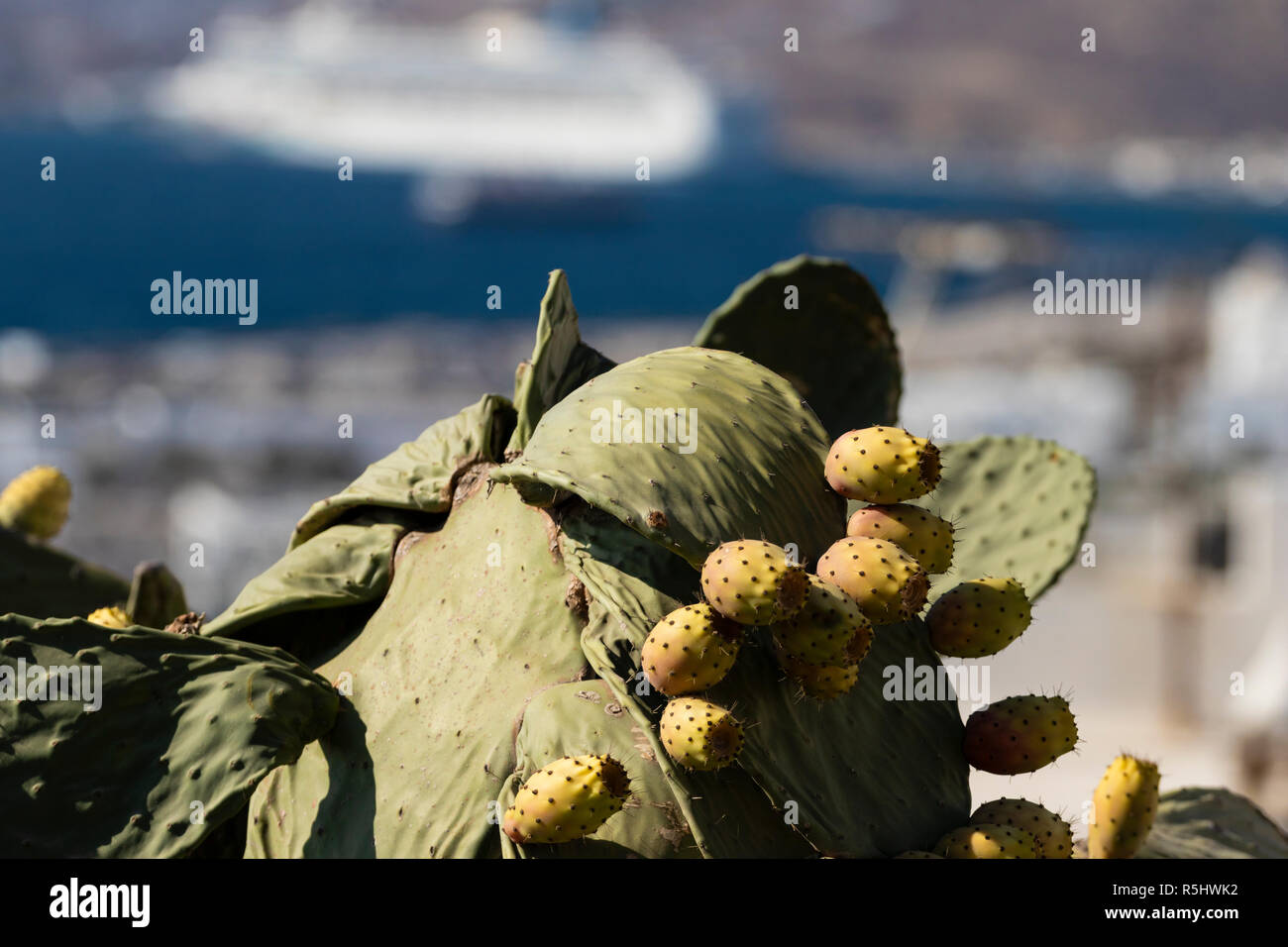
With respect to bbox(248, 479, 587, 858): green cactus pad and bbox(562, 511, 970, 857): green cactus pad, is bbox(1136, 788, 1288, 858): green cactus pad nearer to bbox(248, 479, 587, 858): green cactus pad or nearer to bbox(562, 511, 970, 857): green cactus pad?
bbox(562, 511, 970, 857): green cactus pad

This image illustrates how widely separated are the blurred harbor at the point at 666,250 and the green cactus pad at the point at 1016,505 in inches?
11.8

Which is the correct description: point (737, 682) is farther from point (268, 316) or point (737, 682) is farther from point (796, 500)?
point (268, 316)

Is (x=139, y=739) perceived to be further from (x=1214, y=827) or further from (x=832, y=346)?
(x=1214, y=827)

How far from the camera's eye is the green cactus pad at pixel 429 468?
1839mm

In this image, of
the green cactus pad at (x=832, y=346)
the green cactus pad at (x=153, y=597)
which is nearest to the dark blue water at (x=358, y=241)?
the green cactus pad at (x=832, y=346)

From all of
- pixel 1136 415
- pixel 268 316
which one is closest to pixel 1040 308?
pixel 1136 415

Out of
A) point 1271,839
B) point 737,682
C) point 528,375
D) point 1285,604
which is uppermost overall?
point 528,375

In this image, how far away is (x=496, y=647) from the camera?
5.38 ft

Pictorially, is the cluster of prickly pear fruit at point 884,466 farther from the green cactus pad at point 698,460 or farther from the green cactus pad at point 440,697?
the green cactus pad at point 440,697

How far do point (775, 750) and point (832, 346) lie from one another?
91cm

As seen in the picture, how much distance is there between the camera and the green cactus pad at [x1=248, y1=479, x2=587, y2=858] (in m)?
1.57

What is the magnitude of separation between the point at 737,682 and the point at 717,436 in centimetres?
26

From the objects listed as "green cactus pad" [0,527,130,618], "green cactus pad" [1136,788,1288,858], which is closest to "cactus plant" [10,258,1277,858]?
"green cactus pad" [0,527,130,618]
